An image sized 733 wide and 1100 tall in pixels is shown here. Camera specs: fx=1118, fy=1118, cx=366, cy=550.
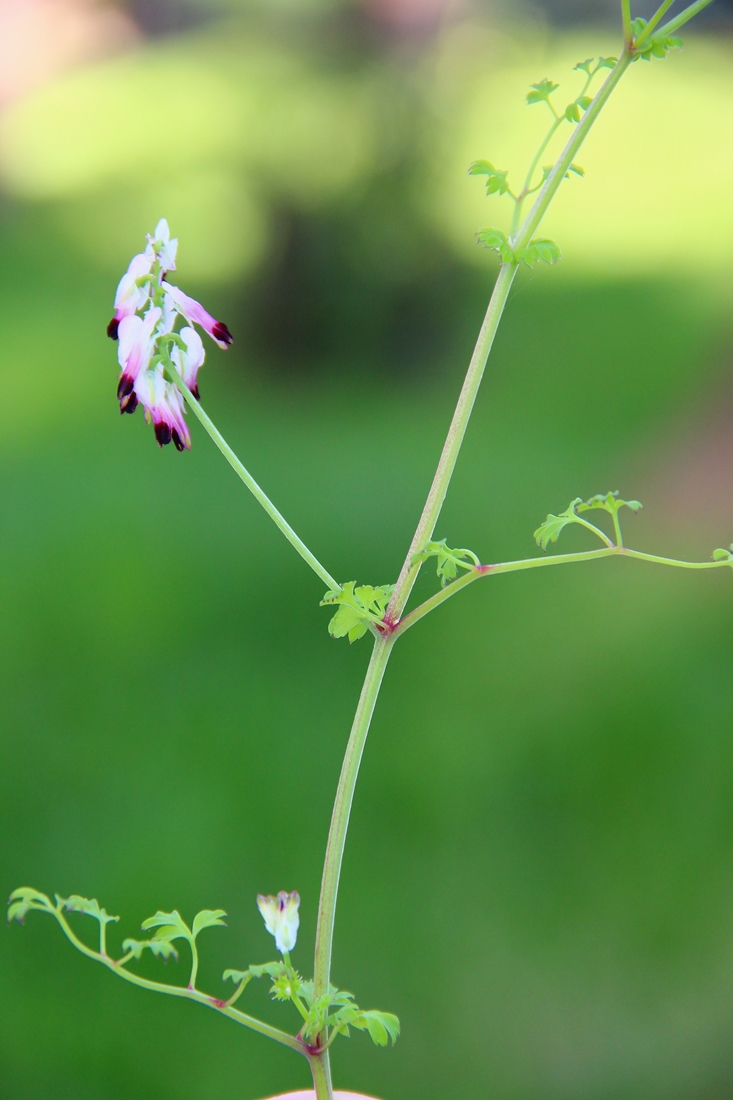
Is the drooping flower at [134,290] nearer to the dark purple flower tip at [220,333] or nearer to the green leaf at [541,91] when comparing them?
the dark purple flower tip at [220,333]

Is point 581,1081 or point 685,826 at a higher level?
point 685,826

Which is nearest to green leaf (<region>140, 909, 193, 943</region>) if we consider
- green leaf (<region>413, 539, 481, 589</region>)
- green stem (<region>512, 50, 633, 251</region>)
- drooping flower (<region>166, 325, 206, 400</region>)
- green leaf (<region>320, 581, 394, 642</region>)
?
green leaf (<region>320, 581, 394, 642</region>)

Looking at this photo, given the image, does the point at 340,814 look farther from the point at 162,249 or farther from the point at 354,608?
the point at 162,249

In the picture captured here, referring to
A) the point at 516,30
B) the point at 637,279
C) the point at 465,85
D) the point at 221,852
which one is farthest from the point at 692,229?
the point at 221,852

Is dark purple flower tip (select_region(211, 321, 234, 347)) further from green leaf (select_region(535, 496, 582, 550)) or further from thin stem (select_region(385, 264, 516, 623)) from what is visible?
green leaf (select_region(535, 496, 582, 550))

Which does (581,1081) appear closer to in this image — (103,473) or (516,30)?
(103,473)

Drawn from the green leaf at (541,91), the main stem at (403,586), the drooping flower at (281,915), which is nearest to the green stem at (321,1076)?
the main stem at (403,586)
